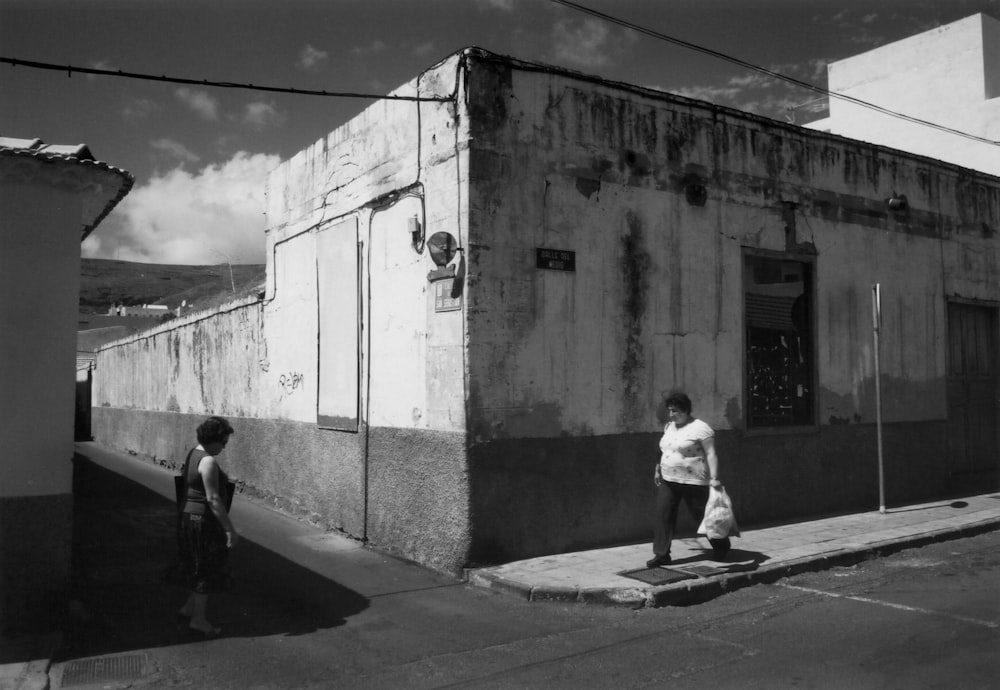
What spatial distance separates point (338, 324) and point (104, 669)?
202 inches

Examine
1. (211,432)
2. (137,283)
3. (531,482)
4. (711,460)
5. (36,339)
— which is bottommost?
(531,482)

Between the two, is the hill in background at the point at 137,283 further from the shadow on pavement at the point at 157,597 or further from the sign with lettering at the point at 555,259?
the sign with lettering at the point at 555,259

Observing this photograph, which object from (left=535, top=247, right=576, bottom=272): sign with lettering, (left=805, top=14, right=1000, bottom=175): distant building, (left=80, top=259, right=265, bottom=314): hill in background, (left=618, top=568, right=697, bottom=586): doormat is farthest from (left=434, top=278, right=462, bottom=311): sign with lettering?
(left=80, top=259, right=265, bottom=314): hill in background

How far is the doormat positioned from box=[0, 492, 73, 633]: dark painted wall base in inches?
171

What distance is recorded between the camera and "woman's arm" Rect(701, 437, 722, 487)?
280 inches

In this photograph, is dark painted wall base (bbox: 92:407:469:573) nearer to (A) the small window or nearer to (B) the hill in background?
(A) the small window

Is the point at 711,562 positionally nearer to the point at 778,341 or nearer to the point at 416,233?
the point at 778,341

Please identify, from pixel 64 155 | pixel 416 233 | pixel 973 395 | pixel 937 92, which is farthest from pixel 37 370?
pixel 937 92

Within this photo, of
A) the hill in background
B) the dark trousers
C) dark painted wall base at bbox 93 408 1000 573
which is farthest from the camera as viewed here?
the hill in background

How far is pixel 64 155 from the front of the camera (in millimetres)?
5895

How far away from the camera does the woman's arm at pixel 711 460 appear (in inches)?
280

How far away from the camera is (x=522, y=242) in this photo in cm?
784

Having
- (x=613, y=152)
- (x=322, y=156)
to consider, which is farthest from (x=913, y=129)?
(x=322, y=156)

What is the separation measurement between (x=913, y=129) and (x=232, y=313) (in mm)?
14750
